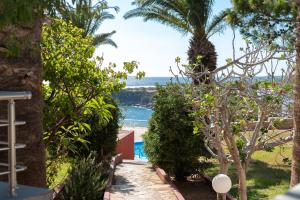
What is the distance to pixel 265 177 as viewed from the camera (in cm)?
1309

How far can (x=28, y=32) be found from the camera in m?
4.93

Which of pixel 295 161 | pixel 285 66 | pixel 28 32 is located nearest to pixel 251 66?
pixel 285 66

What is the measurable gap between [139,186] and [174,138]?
199 centimetres

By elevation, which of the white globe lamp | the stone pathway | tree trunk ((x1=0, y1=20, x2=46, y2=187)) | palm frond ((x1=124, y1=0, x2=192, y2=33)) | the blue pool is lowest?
the blue pool

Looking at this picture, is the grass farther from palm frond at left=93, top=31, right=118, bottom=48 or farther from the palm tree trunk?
palm frond at left=93, top=31, right=118, bottom=48

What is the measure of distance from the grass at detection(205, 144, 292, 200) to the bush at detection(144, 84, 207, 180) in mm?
1368

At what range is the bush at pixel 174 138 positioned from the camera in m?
12.3

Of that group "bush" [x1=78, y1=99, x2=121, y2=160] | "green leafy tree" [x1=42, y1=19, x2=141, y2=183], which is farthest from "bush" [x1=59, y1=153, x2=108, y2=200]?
"bush" [x1=78, y1=99, x2=121, y2=160]

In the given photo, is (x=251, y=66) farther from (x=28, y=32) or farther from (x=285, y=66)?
(x=28, y=32)

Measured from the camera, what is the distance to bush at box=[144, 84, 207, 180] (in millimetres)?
12281

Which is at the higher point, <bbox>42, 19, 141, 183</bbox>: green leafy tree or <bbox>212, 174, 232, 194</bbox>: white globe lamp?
<bbox>42, 19, 141, 183</bbox>: green leafy tree

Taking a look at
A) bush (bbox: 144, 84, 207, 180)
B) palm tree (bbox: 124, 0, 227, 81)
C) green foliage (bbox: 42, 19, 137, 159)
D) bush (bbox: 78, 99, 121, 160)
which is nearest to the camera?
green foliage (bbox: 42, 19, 137, 159)

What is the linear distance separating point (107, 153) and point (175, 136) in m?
3.00

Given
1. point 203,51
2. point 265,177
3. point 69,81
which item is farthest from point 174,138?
point 203,51
